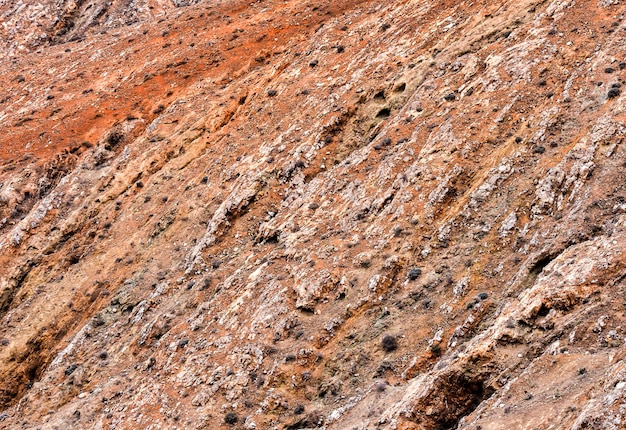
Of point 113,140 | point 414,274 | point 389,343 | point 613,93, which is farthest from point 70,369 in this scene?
point 613,93

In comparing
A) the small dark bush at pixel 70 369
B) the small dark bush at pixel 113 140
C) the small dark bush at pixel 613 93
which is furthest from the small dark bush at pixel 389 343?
the small dark bush at pixel 113 140

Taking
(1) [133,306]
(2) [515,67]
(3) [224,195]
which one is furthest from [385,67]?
(1) [133,306]

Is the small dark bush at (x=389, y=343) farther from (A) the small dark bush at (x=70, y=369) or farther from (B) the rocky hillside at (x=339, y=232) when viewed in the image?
(A) the small dark bush at (x=70, y=369)

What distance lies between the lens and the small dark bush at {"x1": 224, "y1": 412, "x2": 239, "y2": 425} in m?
25.3

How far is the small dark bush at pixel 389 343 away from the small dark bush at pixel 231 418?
5.93 m

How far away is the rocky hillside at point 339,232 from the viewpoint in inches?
816

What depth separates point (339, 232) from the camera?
30.4 m

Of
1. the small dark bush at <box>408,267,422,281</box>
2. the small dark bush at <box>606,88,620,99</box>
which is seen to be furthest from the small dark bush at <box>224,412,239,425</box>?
the small dark bush at <box>606,88,620,99</box>

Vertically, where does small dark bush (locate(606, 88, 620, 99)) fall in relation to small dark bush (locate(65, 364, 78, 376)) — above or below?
above

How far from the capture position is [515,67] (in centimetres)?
3303

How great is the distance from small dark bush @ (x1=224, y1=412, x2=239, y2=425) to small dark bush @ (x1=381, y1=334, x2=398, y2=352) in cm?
593

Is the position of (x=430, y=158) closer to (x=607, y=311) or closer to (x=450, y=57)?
(x=450, y=57)

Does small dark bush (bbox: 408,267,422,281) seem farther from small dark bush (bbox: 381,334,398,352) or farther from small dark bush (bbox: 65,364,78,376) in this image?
small dark bush (bbox: 65,364,78,376)

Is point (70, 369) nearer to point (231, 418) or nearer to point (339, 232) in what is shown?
point (231, 418)
